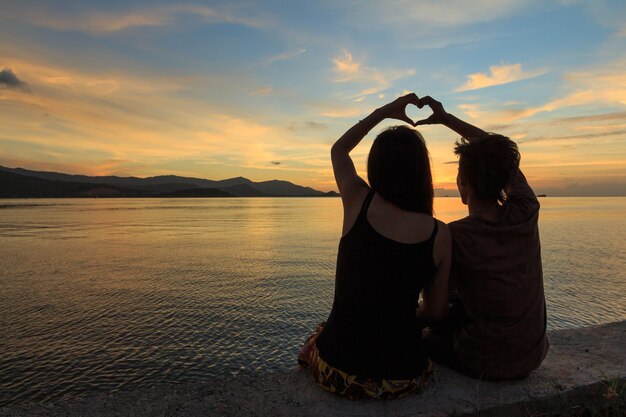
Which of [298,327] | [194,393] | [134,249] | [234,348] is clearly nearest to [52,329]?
[234,348]

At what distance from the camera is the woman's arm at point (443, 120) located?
13.9 ft

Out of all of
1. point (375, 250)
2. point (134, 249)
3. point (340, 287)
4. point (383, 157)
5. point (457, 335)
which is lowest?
point (134, 249)

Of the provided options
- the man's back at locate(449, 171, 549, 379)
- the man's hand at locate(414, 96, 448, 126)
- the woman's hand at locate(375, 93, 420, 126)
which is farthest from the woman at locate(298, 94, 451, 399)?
the man's hand at locate(414, 96, 448, 126)

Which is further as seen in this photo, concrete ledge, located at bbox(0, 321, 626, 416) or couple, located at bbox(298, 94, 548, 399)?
concrete ledge, located at bbox(0, 321, 626, 416)

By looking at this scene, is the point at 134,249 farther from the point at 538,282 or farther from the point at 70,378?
the point at 538,282

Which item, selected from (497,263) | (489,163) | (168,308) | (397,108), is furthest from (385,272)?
(168,308)

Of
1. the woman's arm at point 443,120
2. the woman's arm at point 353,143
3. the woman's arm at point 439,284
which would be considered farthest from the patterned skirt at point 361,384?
the woman's arm at point 443,120

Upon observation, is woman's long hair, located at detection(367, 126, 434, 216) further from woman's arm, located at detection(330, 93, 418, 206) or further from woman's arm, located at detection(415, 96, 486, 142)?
woman's arm, located at detection(415, 96, 486, 142)

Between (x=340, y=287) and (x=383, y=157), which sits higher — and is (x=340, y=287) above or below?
below

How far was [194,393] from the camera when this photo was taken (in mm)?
3895

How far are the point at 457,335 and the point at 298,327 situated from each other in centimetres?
733

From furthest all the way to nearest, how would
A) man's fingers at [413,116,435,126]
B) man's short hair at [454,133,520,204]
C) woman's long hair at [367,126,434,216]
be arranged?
man's fingers at [413,116,435,126] → man's short hair at [454,133,520,204] → woman's long hair at [367,126,434,216]

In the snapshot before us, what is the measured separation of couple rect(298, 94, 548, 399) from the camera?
3.13 m

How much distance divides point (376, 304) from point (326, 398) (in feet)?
3.27
